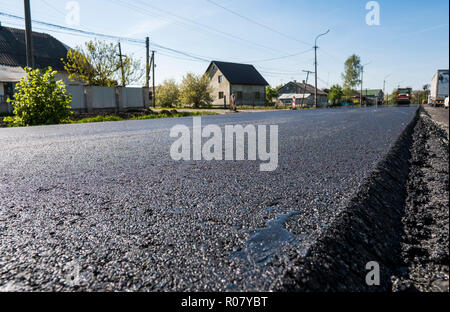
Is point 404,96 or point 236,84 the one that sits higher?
point 236,84

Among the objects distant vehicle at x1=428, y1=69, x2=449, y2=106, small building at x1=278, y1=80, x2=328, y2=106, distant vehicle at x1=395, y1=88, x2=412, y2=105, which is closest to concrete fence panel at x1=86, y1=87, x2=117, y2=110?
distant vehicle at x1=428, y1=69, x2=449, y2=106

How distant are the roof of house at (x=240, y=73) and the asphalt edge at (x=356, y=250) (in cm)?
5020

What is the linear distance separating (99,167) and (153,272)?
220 centimetres

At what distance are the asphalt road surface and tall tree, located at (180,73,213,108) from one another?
38874mm

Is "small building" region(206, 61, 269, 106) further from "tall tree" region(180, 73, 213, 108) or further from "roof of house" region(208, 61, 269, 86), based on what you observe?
"tall tree" region(180, 73, 213, 108)

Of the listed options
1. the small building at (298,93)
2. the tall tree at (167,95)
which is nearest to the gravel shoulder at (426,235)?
the tall tree at (167,95)

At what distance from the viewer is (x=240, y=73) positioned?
54.2 metres

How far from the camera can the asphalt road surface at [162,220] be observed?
0.99 meters

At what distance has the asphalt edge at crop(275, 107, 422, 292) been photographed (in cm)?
96

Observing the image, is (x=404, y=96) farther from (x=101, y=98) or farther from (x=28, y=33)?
(x=28, y=33)

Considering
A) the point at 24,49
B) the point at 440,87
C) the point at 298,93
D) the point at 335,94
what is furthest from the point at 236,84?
the point at 335,94

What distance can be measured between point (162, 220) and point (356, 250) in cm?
82
